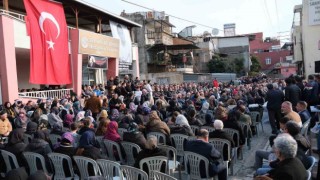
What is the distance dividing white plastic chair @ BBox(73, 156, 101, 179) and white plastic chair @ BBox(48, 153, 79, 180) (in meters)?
0.27

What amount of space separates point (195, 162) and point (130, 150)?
155 centimetres

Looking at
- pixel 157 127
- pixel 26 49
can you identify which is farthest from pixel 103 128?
pixel 26 49

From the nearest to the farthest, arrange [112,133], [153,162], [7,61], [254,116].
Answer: [153,162]
[112,133]
[254,116]
[7,61]

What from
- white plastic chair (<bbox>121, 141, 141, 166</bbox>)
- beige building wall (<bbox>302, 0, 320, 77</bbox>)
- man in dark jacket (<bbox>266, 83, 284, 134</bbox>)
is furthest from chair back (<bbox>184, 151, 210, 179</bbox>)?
beige building wall (<bbox>302, 0, 320, 77</bbox>)

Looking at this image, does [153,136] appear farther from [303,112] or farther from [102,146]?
[303,112]

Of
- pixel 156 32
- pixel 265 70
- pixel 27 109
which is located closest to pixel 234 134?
pixel 27 109

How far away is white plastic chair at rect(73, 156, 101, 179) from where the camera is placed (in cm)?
552

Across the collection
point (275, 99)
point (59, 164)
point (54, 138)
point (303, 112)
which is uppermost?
point (275, 99)

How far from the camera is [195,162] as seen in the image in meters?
5.68

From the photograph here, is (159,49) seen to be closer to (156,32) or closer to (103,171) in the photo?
(156,32)

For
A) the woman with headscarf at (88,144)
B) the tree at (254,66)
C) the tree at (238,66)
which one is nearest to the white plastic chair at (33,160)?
the woman with headscarf at (88,144)

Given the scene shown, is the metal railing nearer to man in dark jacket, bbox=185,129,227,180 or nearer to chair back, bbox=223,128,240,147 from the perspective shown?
chair back, bbox=223,128,240,147

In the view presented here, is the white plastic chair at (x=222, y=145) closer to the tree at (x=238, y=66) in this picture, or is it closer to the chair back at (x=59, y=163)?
the chair back at (x=59, y=163)

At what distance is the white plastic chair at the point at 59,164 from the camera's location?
5.95m
